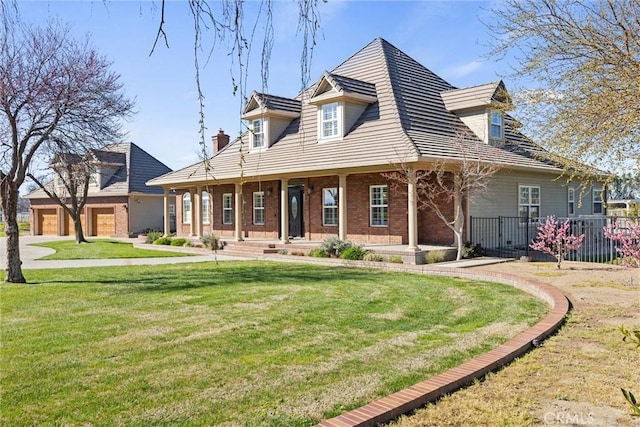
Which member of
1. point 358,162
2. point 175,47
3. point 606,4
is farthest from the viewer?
point 358,162

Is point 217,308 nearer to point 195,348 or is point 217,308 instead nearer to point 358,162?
point 195,348

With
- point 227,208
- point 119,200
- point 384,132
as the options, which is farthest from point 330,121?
point 119,200

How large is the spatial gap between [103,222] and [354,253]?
27007 millimetres

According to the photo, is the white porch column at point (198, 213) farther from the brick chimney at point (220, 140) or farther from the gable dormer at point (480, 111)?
the gable dormer at point (480, 111)

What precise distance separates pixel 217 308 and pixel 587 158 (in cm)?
692

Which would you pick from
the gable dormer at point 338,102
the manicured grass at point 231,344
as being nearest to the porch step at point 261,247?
the gable dormer at point 338,102

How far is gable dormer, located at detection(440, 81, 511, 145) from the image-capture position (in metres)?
19.3

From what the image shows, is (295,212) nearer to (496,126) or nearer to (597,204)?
(496,126)

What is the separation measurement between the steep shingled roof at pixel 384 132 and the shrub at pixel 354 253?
9.17 ft

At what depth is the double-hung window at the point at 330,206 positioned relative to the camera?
20.5 m

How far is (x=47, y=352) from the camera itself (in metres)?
5.92

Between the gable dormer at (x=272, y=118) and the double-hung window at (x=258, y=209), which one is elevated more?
the gable dormer at (x=272, y=118)

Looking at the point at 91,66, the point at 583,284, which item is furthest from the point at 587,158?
the point at 91,66

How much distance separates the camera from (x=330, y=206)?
20.7m
